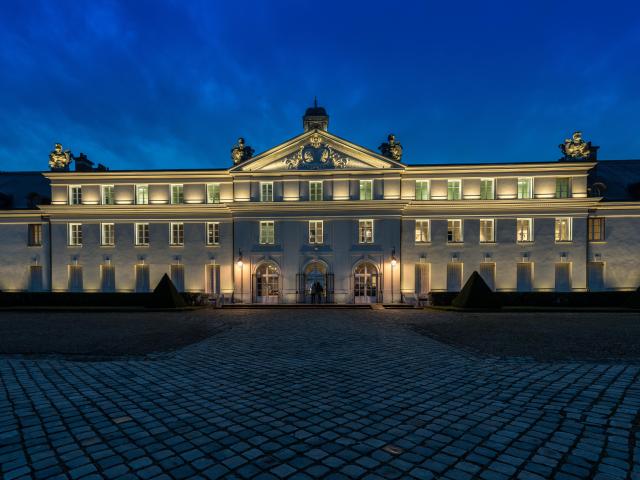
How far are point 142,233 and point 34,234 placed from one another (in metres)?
11.2

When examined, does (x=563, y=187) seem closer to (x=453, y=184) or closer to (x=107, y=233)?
(x=453, y=184)

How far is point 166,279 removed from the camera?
2409cm

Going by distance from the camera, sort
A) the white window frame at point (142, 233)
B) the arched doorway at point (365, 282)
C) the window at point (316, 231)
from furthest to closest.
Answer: the white window frame at point (142, 233), the window at point (316, 231), the arched doorway at point (365, 282)

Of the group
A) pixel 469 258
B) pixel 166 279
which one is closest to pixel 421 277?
pixel 469 258

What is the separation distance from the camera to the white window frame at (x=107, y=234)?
30.0 meters

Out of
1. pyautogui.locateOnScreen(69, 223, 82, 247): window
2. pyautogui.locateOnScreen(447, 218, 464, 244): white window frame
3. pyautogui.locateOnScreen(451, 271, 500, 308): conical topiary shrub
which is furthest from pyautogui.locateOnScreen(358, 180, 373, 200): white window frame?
pyautogui.locateOnScreen(69, 223, 82, 247): window

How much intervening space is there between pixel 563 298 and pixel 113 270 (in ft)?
123

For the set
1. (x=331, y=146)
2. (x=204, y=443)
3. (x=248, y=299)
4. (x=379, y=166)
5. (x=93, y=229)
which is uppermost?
(x=331, y=146)

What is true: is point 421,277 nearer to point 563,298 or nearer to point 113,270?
point 563,298

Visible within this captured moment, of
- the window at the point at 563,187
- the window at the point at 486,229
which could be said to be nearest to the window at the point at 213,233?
the window at the point at 486,229

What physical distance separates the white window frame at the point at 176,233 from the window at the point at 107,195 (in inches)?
248

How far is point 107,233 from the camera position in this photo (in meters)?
30.2

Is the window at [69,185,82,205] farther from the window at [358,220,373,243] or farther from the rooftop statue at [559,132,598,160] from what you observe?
the rooftop statue at [559,132,598,160]

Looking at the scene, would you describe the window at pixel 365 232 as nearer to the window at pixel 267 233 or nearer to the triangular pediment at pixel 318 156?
the triangular pediment at pixel 318 156
